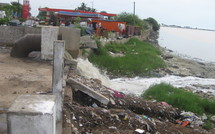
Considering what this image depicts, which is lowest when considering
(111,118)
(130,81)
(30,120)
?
(130,81)

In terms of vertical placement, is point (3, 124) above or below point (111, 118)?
above

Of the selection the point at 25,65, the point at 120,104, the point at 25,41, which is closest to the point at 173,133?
the point at 120,104

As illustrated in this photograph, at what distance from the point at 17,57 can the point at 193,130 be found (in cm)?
524

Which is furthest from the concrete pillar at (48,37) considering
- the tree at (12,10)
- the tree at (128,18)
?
the tree at (128,18)

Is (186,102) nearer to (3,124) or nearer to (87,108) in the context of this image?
(87,108)

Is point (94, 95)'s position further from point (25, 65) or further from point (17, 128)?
point (17, 128)

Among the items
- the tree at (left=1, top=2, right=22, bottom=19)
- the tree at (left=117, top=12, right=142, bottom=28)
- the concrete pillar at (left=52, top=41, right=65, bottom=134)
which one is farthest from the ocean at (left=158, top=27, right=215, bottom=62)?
the concrete pillar at (left=52, top=41, right=65, bottom=134)

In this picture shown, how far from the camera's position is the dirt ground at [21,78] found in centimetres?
434

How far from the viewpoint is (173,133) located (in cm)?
523

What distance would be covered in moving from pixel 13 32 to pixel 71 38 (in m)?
2.17

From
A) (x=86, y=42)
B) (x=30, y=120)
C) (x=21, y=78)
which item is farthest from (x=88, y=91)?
(x=86, y=42)

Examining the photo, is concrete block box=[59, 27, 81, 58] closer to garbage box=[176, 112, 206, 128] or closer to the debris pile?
the debris pile

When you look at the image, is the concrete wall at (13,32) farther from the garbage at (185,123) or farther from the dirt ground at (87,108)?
the garbage at (185,123)

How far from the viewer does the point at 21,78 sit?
5383mm
